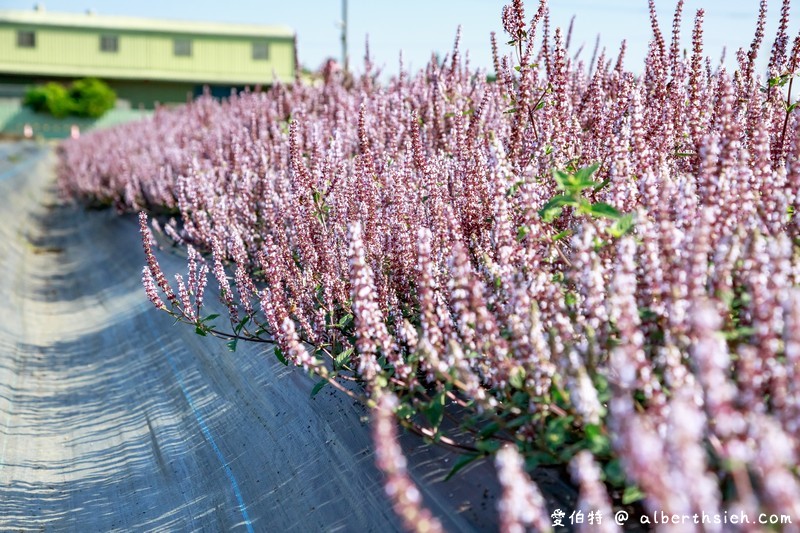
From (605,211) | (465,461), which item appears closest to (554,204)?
(605,211)

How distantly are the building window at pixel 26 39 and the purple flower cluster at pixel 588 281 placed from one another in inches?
1919

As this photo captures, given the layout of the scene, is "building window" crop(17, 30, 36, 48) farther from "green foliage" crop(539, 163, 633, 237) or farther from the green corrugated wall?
"green foliage" crop(539, 163, 633, 237)

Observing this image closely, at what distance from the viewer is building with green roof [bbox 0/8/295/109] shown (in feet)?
153

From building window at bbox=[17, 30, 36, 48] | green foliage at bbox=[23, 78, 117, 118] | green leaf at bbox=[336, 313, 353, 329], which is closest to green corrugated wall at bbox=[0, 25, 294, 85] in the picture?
building window at bbox=[17, 30, 36, 48]

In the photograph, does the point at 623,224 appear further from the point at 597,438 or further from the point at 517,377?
the point at 597,438

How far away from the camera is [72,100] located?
4431 cm

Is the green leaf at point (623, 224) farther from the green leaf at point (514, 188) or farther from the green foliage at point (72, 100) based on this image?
the green foliage at point (72, 100)

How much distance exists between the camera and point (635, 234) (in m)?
2.62

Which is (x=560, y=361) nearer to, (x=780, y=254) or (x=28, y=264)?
(x=780, y=254)

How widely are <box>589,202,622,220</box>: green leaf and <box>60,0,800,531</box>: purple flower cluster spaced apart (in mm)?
13

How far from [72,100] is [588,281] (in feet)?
157

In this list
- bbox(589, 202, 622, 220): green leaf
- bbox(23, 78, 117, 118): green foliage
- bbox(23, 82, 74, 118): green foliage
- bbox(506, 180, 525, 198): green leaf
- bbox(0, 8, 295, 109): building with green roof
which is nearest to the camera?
bbox(589, 202, 622, 220): green leaf

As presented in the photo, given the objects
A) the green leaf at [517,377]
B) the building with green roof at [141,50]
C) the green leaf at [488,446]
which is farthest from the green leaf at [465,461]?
the building with green roof at [141,50]

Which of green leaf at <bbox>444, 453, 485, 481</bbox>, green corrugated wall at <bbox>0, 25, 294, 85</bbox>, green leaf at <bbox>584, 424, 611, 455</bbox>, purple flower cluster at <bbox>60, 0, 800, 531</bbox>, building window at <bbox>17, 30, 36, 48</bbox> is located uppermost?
building window at <bbox>17, 30, 36, 48</bbox>
